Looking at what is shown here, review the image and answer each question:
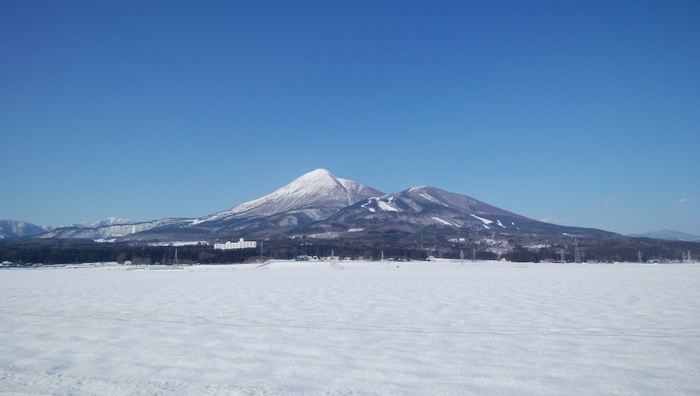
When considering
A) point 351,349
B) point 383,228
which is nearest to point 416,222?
point 383,228

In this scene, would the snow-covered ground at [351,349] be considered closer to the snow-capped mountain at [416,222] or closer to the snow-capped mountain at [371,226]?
the snow-capped mountain at [371,226]

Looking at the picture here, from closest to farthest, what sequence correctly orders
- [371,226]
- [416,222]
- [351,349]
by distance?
[351,349] → [371,226] → [416,222]

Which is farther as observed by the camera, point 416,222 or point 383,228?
point 416,222

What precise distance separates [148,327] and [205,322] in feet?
4.23

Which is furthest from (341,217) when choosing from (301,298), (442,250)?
(301,298)

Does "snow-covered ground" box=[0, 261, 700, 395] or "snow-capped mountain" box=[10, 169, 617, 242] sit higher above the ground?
"snow-capped mountain" box=[10, 169, 617, 242]

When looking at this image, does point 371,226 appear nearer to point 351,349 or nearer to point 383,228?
point 383,228

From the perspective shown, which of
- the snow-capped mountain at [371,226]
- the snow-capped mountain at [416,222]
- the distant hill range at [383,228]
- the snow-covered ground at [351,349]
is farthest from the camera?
the snow-capped mountain at [416,222]

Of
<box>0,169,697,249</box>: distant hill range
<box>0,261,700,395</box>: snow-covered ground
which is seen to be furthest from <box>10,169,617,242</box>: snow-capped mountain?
<box>0,261,700,395</box>: snow-covered ground


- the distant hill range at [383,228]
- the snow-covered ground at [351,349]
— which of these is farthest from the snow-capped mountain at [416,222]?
the snow-covered ground at [351,349]

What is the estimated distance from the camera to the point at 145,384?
21.1 ft

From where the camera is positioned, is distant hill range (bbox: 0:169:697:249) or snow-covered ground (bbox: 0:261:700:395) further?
distant hill range (bbox: 0:169:697:249)

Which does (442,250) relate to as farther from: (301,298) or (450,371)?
(450,371)

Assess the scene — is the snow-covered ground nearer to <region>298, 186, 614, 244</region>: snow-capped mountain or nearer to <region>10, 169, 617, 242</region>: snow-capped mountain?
<region>10, 169, 617, 242</region>: snow-capped mountain
